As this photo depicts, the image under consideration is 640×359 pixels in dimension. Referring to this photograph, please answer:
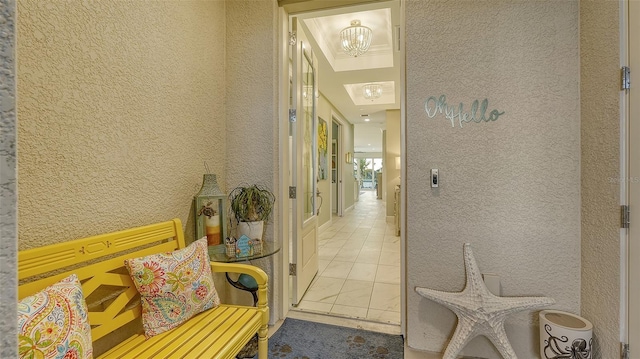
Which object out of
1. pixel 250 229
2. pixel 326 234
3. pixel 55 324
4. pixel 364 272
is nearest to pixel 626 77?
pixel 250 229

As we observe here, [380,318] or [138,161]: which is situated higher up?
[138,161]

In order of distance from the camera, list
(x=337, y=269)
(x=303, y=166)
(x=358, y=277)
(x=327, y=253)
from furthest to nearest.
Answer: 1. (x=327, y=253)
2. (x=337, y=269)
3. (x=358, y=277)
4. (x=303, y=166)

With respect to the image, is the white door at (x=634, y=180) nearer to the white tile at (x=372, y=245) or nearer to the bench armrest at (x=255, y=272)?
the bench armrest at (x=255, y=272)

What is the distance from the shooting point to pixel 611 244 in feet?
4.61

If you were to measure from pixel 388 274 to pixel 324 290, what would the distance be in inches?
34.0

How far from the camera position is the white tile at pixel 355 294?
2.51m

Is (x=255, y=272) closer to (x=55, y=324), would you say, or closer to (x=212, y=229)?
(x=212, y=229)

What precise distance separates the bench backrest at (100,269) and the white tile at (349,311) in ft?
4.92

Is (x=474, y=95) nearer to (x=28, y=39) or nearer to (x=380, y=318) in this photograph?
(x=380, y=318)

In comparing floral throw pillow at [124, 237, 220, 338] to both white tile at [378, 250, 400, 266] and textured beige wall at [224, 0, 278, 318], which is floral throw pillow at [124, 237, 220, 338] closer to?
textured beige wall at [224, 0, 278, 318]

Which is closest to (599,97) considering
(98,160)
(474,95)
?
(474,95)

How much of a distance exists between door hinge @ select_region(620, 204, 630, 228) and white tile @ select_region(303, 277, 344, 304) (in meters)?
2.02

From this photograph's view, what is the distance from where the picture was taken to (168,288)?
1.29 meters

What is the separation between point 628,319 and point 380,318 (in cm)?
142
